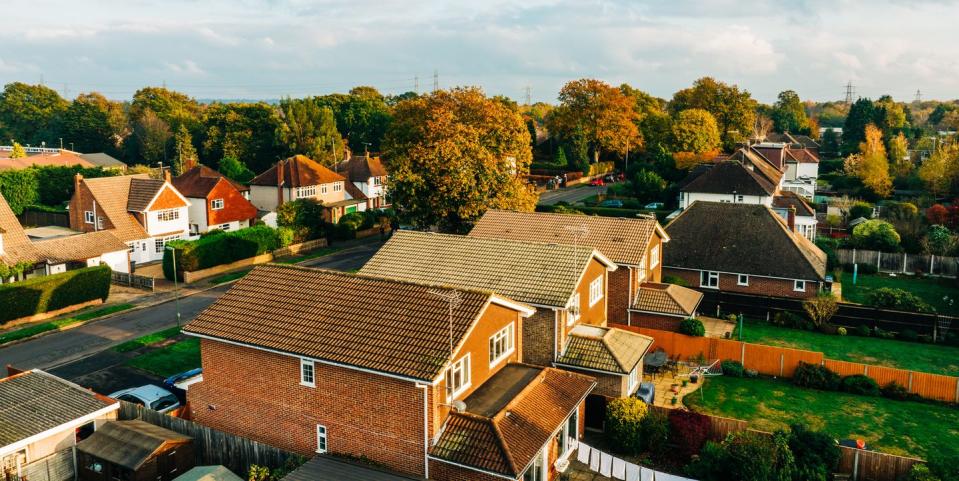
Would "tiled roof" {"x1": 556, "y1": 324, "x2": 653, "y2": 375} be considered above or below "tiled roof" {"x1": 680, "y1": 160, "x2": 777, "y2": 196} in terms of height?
below

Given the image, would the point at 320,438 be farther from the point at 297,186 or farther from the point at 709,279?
the point at 297,186

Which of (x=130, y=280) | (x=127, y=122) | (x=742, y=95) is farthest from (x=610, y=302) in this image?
(x=127, y=122)

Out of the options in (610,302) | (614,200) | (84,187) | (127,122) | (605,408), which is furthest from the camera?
(127,122)

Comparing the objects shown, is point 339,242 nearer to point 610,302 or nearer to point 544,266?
point 610,302

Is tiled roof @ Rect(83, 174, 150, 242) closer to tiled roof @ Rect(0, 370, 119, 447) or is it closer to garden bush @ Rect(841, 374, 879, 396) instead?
tiled roof @ Rect(0, 370, 119, 447)

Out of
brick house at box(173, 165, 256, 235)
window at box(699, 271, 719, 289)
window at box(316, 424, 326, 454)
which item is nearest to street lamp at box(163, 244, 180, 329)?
brick house at box(173, 165, 256, 235)
